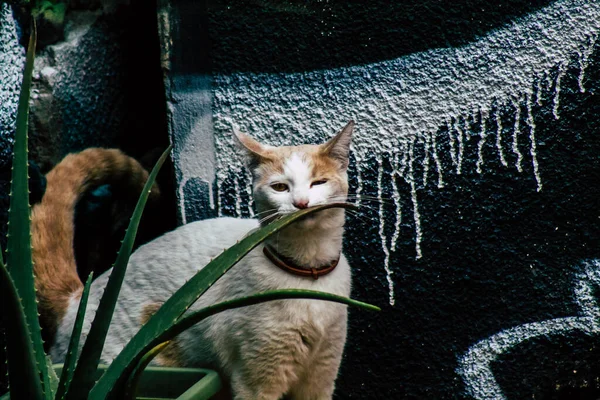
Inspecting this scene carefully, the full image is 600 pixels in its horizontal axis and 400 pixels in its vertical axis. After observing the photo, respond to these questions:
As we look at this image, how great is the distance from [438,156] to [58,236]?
1317 millimetres

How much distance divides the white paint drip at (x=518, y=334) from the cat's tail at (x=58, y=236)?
1.36m

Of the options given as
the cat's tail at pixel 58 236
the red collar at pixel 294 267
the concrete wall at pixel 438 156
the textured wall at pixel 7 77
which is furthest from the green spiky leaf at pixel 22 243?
the concrete wall at pixel 438 156

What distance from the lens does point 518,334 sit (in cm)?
205

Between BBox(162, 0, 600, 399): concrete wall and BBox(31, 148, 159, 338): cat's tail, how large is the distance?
401mm

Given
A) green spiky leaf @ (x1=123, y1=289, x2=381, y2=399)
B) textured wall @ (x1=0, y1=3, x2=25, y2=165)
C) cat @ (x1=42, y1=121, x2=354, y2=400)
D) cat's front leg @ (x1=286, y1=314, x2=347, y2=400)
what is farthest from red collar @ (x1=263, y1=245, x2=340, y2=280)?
textured wall @ (x1=0, y1=3, x2=25, y2=165)

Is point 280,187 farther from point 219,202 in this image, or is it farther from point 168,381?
point 219,202

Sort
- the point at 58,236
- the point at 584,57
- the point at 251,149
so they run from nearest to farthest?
the point at 251,149 < the point at 58,236 < the point at 584,57

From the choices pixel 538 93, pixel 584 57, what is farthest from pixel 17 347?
pixel 584 57

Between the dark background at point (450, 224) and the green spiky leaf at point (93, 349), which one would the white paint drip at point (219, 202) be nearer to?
the dark background at point (450, 224)

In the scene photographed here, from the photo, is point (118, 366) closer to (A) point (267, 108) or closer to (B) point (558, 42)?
(A) point (267, 108)

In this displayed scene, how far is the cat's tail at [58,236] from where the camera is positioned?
1.86m

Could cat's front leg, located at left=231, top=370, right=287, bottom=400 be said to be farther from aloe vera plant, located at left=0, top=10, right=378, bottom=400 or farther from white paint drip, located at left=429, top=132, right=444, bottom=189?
white paint drip, located at left=429, top=132, right=444, bottom=189

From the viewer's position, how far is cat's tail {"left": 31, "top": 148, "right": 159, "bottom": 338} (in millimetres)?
1857

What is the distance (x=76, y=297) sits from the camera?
1856 millimetres
